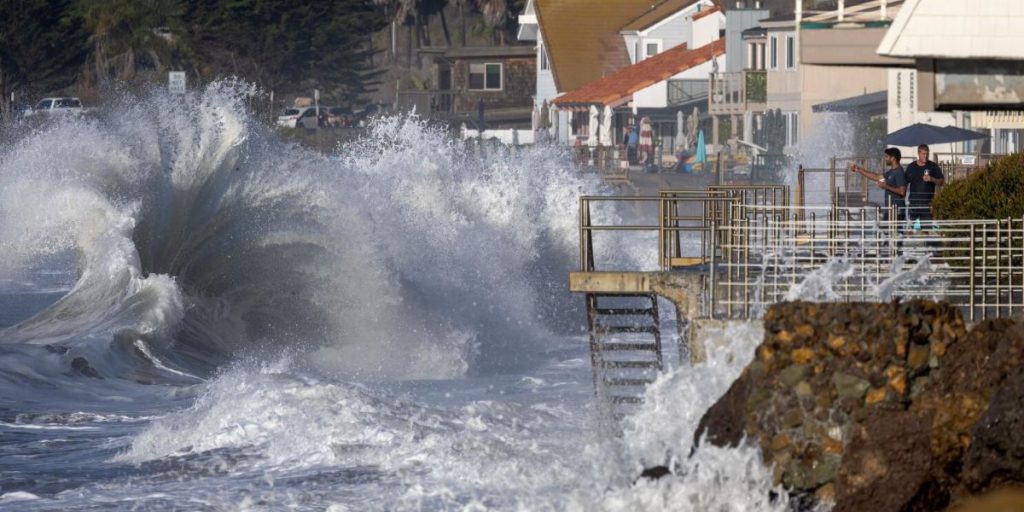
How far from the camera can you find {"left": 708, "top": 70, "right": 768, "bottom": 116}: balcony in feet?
203

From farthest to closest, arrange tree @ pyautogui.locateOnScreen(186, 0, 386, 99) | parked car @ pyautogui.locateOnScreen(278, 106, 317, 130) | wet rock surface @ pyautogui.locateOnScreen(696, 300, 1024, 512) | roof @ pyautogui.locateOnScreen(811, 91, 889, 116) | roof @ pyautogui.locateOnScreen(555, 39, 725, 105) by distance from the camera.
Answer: tree @ pyautogui.locateOnScreen(186, 0, 386, 99), parked car @ pyautogui.locateOnScreen(278, 106, 317, 130), roof @ pyautogui.locateOnScreen(555, 39, 725, 105), roof @ pyautogui.locateOnScreen(811, 91, 889, 116), wet rock surface @ pyautogui.locateOnScreen(696, 300, 1024, 512)

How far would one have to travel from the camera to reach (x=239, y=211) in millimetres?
28375

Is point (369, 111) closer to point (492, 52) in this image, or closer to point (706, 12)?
point (492, 52)

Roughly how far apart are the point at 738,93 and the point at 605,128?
12.9m

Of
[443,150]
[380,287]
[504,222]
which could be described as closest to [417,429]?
[380,287]

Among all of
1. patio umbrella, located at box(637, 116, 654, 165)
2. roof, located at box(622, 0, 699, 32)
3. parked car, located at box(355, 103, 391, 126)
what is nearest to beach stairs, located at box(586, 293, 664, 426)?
patio umbrella, located at box(637, 116, 654, 165)

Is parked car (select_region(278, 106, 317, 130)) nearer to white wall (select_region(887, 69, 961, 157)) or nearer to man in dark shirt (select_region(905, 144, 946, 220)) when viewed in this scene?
white wall (select_region(887, 69, 961, 157))

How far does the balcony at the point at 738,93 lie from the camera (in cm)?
6181

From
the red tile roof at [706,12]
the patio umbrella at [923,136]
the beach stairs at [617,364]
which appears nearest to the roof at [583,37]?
the red tile roof at [706,12]

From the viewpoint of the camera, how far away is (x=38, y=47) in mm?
89812

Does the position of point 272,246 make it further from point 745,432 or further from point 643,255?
point 745,432

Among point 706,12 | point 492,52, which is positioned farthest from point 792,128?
point 492,52

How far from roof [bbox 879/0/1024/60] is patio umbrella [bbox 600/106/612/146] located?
6154cm

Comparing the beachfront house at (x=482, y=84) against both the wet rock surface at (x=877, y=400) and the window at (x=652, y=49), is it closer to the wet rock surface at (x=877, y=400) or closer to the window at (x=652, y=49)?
the window at (x=652, y=49)
